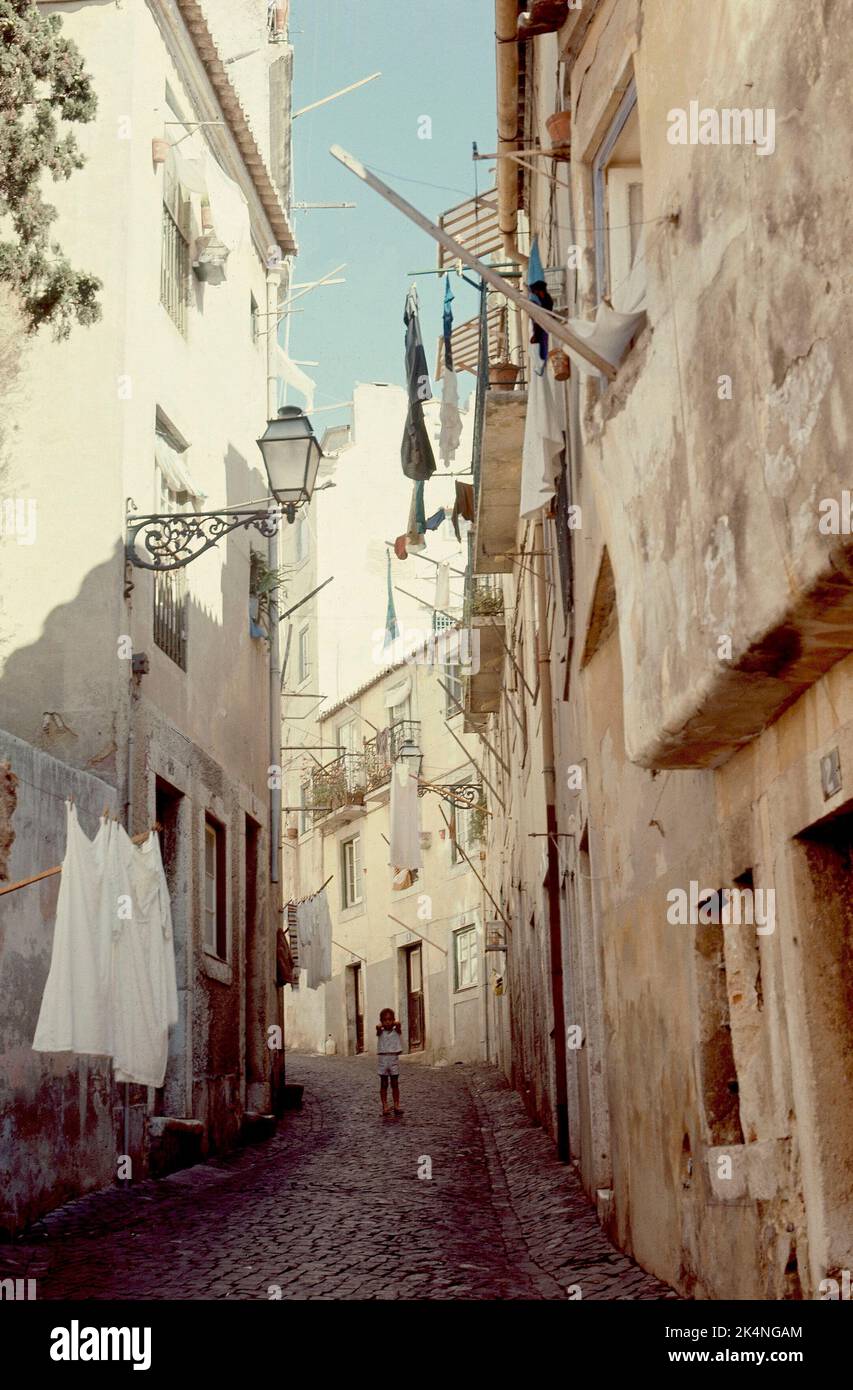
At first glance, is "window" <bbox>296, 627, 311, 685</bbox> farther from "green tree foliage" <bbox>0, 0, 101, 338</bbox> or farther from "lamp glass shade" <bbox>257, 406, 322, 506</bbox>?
"lamp glass shade" <bbox>257, 406, 322, 506</bbox>

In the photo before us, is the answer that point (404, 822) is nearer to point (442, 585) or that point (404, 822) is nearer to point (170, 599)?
point (442, 585)

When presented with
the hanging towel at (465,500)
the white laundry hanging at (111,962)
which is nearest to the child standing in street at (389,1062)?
the hanging towel at (465,500)

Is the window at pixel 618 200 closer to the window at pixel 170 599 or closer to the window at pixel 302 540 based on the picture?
the window at pixel 170 599

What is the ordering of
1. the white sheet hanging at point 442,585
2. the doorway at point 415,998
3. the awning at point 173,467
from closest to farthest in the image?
1. the awning at point 173,467
2. the white sheet hanging at point 442,585
3. the doorway at point 415,998

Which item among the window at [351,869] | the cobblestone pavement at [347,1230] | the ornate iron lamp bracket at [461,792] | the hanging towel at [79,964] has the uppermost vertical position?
the ornate iron lamp bracket at [461,792]

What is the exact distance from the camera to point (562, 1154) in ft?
47.0

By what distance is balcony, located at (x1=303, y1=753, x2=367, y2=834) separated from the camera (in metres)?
39.2

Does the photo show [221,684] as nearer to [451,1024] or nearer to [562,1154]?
[562,1154]

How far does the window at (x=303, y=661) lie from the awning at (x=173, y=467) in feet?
85.7

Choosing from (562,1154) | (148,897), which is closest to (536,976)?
(562,1154)

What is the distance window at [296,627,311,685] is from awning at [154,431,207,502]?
26.1 m

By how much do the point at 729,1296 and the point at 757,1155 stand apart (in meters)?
0.81

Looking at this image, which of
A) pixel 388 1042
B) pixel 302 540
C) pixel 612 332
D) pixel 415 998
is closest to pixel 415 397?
pixel 388 1042

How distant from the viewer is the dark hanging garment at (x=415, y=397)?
16734mm
